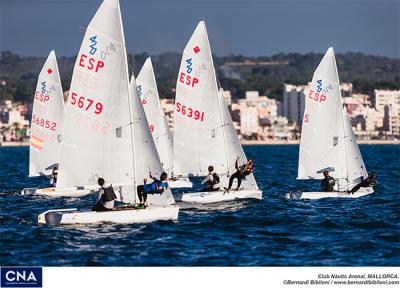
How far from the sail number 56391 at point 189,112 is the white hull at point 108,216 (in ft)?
32.2

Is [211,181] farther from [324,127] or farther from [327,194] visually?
[324,127]

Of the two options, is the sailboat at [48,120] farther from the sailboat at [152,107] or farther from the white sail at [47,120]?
the sailboat at [152,107]

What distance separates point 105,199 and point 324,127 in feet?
44.5

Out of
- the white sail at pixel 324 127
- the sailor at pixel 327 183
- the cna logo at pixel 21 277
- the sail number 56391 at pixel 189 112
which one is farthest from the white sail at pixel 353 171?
the cna logo at pixel 21 277

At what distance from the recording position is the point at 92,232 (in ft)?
85.1

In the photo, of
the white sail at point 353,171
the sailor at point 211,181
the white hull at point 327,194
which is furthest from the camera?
the white sail at point 353,171

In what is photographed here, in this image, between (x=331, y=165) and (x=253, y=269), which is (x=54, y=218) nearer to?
(x=253, y=269)

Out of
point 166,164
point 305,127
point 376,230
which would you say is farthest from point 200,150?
point 376,230

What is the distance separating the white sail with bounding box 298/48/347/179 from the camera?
125 feet

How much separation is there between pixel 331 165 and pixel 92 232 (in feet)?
46.5

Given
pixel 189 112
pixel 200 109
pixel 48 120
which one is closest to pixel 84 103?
pixel 200 109

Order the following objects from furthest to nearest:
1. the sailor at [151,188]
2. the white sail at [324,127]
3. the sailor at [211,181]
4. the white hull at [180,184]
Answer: the white hull at [180,184] < the white sail at [324,127] < the sailor at [211,181] < the sailor at [151,188]

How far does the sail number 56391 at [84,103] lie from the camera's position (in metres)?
28.7

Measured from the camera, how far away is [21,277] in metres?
18.9
